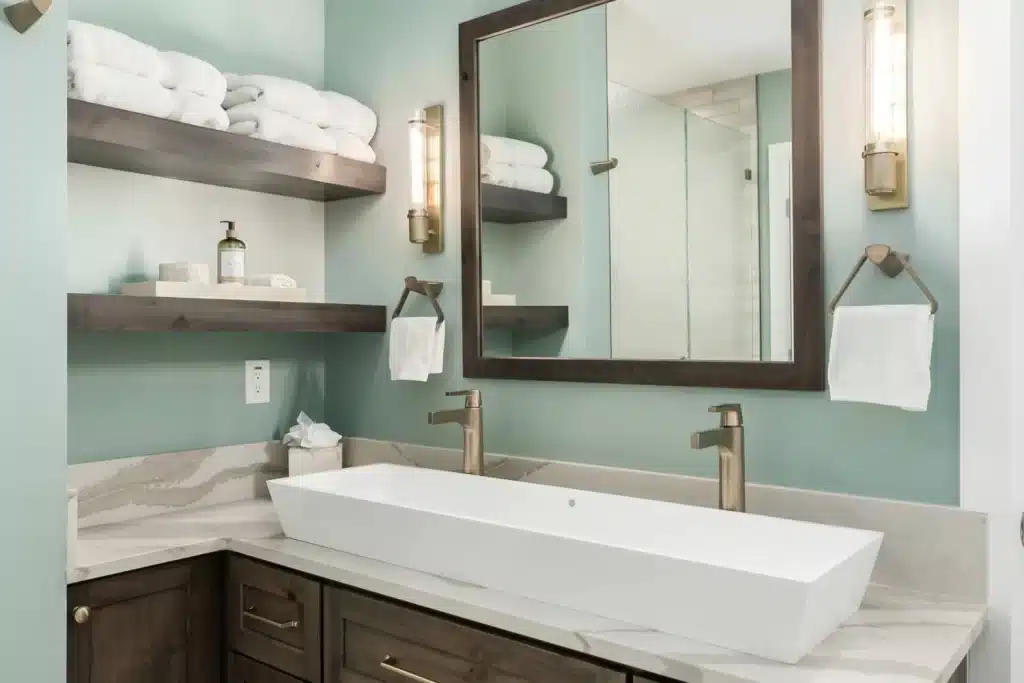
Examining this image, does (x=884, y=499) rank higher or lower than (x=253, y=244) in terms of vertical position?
lower

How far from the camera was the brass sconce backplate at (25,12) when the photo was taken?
144 centimetres

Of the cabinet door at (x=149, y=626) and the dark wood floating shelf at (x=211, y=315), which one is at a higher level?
the dark wood floating shelf at (x=211, y=315)

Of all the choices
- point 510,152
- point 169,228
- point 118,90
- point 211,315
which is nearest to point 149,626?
point 211,315


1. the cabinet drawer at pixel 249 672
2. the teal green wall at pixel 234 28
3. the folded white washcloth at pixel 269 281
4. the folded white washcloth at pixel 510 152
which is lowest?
the cabinet drawer at pixel 249 672

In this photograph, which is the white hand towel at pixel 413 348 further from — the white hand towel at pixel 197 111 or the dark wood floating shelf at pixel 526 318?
the white hand towel at pixel 197 111

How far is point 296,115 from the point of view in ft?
6.70

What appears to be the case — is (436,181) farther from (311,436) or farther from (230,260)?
(311,436)

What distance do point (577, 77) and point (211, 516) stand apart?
53.6 inches

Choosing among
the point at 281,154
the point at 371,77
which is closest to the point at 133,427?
the point at 281,154

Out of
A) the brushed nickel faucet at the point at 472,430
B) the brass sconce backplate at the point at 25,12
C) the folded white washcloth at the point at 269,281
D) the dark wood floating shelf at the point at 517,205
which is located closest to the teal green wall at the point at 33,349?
the brass sconce backplate at the point at 25,12

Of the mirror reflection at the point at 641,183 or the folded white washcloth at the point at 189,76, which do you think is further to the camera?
the folded white washcloth at the point at 189,76

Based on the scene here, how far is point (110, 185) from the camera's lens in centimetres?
192

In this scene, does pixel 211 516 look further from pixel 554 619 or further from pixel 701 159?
pixel 701 159

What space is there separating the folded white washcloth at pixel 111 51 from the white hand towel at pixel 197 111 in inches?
2.4
